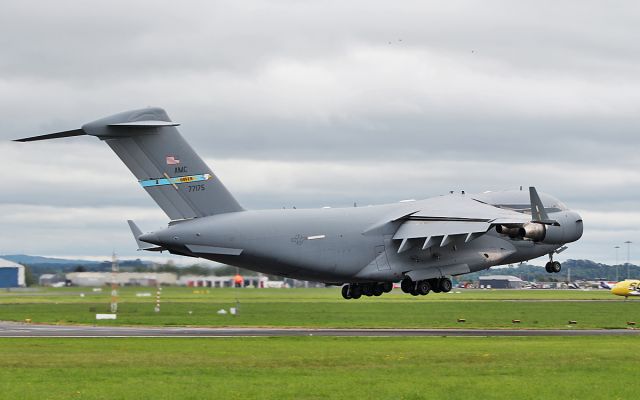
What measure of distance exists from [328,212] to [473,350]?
12.0m

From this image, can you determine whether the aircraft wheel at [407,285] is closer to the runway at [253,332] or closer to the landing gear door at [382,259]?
the landing gear door at [382,259]

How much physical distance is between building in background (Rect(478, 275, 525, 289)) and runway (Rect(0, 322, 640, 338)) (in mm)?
64693

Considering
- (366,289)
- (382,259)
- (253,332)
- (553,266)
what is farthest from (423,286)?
(253,332)

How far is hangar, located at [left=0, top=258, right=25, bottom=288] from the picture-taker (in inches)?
4144

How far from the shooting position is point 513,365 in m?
29.2

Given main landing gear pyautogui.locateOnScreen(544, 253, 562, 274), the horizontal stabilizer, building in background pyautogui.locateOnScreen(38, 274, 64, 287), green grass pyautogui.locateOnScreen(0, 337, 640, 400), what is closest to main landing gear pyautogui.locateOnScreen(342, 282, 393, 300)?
main landing gear pyautogui.locateOnScreen(544, 253, 562, 274)

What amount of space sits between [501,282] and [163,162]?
78445mm

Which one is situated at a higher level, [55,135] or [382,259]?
[55,135]

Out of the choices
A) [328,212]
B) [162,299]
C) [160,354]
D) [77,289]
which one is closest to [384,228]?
[328,212]

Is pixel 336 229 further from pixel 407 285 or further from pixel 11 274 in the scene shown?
pixel 11 274

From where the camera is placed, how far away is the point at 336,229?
145ft

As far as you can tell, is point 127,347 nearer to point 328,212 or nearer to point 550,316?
point 328,212

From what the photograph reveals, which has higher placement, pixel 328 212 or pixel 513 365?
pixel 328 212

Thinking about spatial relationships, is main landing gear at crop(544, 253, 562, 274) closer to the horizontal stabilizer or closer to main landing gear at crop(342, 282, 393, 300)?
main landing gear at crop(342, 282, 393, 300)
